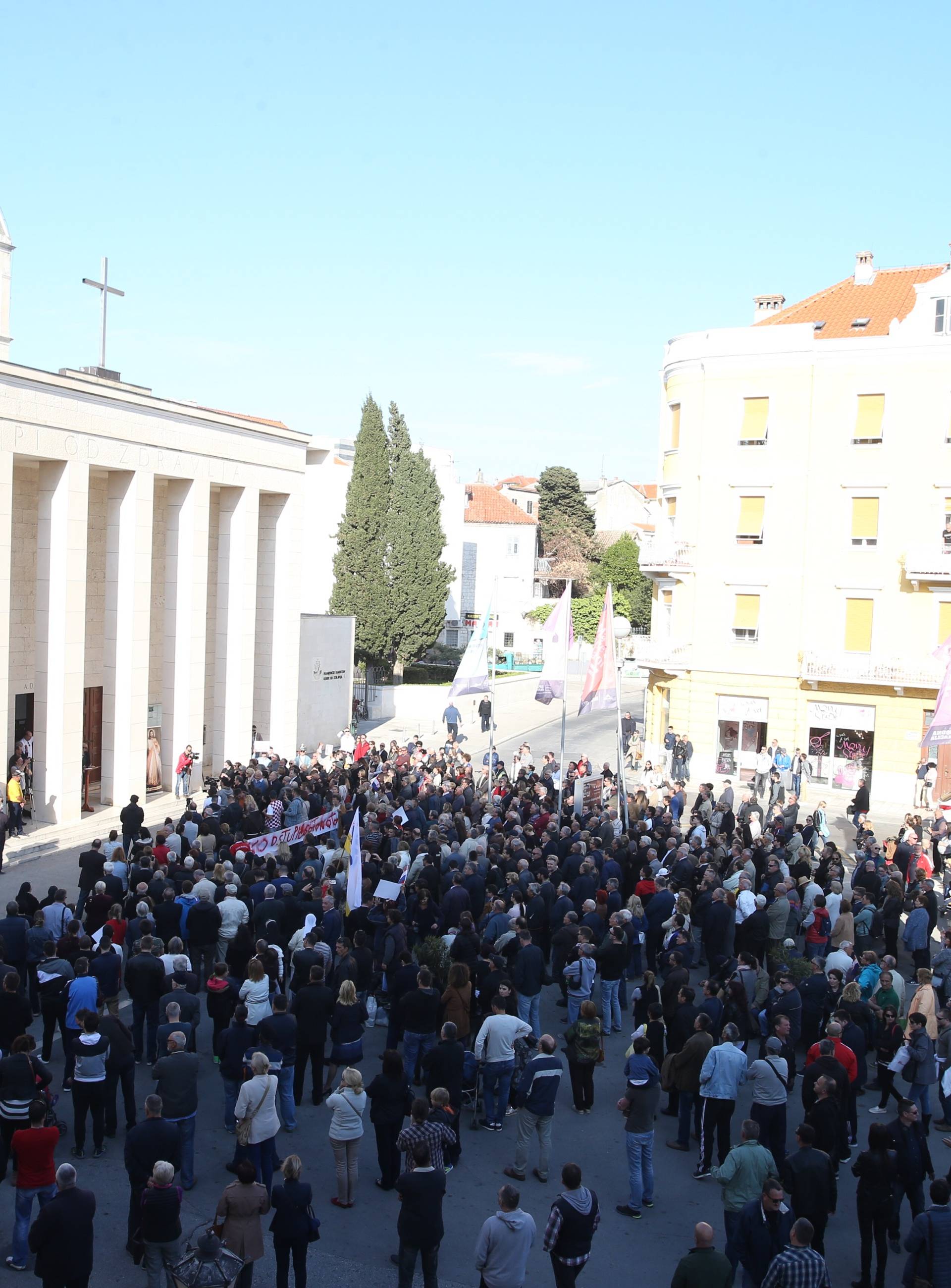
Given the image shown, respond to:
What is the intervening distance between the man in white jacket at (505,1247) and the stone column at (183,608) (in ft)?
67.5

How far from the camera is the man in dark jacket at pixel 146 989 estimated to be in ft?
37.4

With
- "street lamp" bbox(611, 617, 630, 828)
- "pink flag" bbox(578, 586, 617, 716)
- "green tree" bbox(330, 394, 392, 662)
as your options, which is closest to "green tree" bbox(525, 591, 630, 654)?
"green tree" bbox(330, 394, 392, 662)

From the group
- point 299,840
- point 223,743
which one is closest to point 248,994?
point 299,840

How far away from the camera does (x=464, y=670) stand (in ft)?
76.6

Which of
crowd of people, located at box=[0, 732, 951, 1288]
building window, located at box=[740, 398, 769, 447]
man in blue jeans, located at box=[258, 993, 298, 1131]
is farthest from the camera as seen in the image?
building window, located at box=[740, 398, 769, 447]

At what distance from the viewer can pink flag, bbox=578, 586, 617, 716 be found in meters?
21.7

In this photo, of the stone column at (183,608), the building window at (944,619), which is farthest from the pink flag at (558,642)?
the building window at (944,619)

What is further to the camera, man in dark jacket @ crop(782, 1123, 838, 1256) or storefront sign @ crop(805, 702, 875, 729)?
storefront sign @ crop(805, 702, 875, 729)

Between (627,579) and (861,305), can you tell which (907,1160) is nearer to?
(861,305)

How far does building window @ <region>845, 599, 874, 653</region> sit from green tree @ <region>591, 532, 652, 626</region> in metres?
41.7

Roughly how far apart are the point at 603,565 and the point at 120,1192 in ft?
227

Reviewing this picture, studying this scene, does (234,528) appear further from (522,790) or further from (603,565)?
(603,565)

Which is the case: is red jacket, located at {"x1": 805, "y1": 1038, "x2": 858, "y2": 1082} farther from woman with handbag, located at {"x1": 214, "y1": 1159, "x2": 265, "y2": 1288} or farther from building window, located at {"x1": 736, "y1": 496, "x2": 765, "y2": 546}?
building window, located at {"x1": 736, "y1": 496, "x2": 765, "y2": 546}

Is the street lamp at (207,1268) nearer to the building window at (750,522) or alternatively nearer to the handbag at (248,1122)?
the handbag at (248,1122)
